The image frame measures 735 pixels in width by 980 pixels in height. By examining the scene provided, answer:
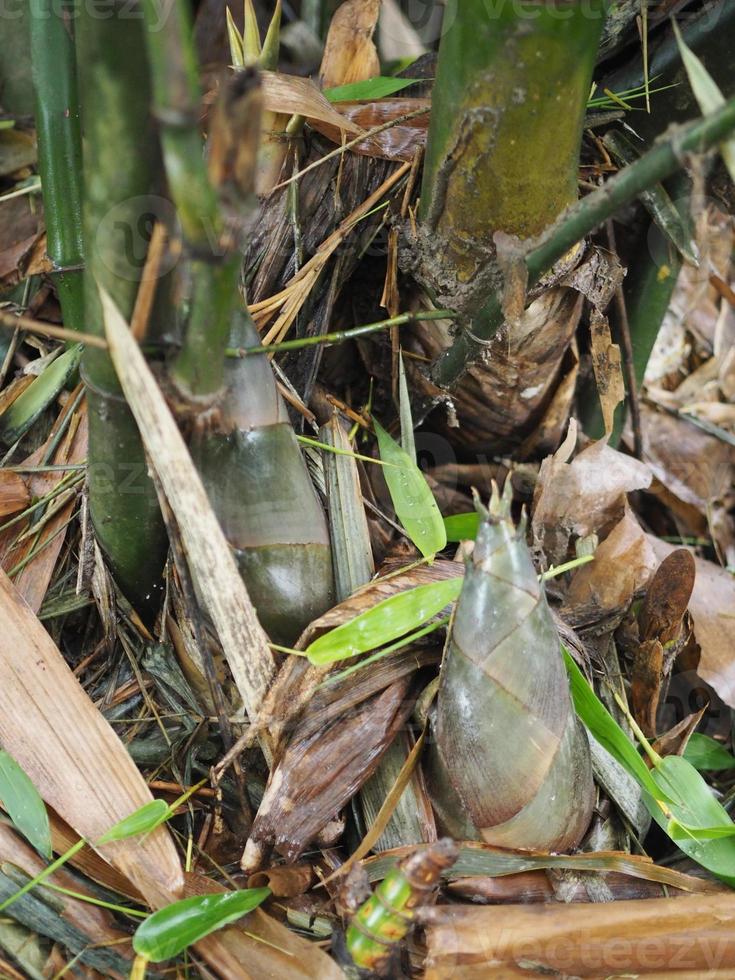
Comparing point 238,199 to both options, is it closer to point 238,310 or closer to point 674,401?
point 238,310

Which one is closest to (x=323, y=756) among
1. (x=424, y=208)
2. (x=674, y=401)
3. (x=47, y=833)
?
(x=47, y=833)

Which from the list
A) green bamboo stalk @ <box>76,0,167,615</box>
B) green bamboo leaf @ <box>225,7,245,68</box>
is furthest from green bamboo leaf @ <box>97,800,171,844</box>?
green bamboo leaf @ <box>225,7,245,68</box>

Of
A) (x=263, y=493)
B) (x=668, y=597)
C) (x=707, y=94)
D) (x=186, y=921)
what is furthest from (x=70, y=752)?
(x=707, y=94)

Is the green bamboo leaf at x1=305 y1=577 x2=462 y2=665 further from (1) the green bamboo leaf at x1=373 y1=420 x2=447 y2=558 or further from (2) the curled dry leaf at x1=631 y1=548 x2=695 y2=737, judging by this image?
(2) the curled dry leaf at x1=631 y1=548 x2=695 y2=737

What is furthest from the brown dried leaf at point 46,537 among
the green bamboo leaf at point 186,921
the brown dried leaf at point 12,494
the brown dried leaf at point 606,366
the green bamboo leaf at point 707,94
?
the green bamboo leaf at point 707,94

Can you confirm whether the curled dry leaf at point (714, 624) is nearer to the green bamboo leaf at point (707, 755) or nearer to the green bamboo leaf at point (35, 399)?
the green bamboo leaf at point (707, 755)

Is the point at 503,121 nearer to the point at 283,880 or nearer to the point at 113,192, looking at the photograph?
the point at 113,192
